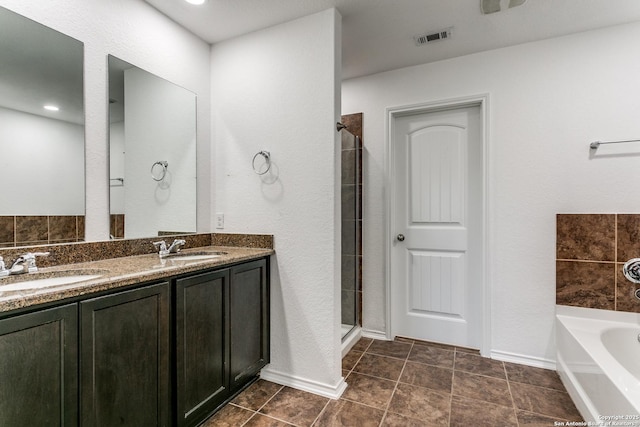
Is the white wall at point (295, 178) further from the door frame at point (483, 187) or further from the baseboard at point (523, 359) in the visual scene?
the baseboard at point (523, 359)

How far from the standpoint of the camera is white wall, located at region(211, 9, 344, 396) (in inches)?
78.8

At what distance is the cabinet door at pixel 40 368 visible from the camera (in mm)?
973

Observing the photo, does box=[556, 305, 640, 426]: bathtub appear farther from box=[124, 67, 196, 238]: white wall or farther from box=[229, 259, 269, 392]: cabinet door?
box=[124, 67, 196, 238]: white wall

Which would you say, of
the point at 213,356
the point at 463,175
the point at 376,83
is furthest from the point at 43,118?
the point at 463,175

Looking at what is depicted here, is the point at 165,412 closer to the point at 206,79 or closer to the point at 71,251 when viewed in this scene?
the point at 71,251

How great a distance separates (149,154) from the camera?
2062mm

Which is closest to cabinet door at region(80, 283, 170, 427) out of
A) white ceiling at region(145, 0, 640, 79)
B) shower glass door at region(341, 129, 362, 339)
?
shower glass door at region(341, 129, 362, 339)

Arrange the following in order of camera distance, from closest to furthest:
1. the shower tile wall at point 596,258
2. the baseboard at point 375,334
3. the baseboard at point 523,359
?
the shower tile wall at point 596,258 < the baseboard at point 523,359 < the baseboard at point 375,334

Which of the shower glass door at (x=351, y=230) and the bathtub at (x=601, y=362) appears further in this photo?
the shower glass door at (x=351, y=230)

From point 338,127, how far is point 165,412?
5.96ft

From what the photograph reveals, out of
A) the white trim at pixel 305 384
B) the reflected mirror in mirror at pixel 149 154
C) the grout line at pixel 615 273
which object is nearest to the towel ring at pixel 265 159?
the reflected mirror in mirror at pixel 149 154

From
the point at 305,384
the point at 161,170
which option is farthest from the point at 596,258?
the point at 161,170

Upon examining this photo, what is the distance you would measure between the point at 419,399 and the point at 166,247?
6.10 ft

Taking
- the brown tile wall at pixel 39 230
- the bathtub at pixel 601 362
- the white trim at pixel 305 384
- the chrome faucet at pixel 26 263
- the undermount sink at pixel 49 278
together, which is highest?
the brown tile wall at pixel 39 230
